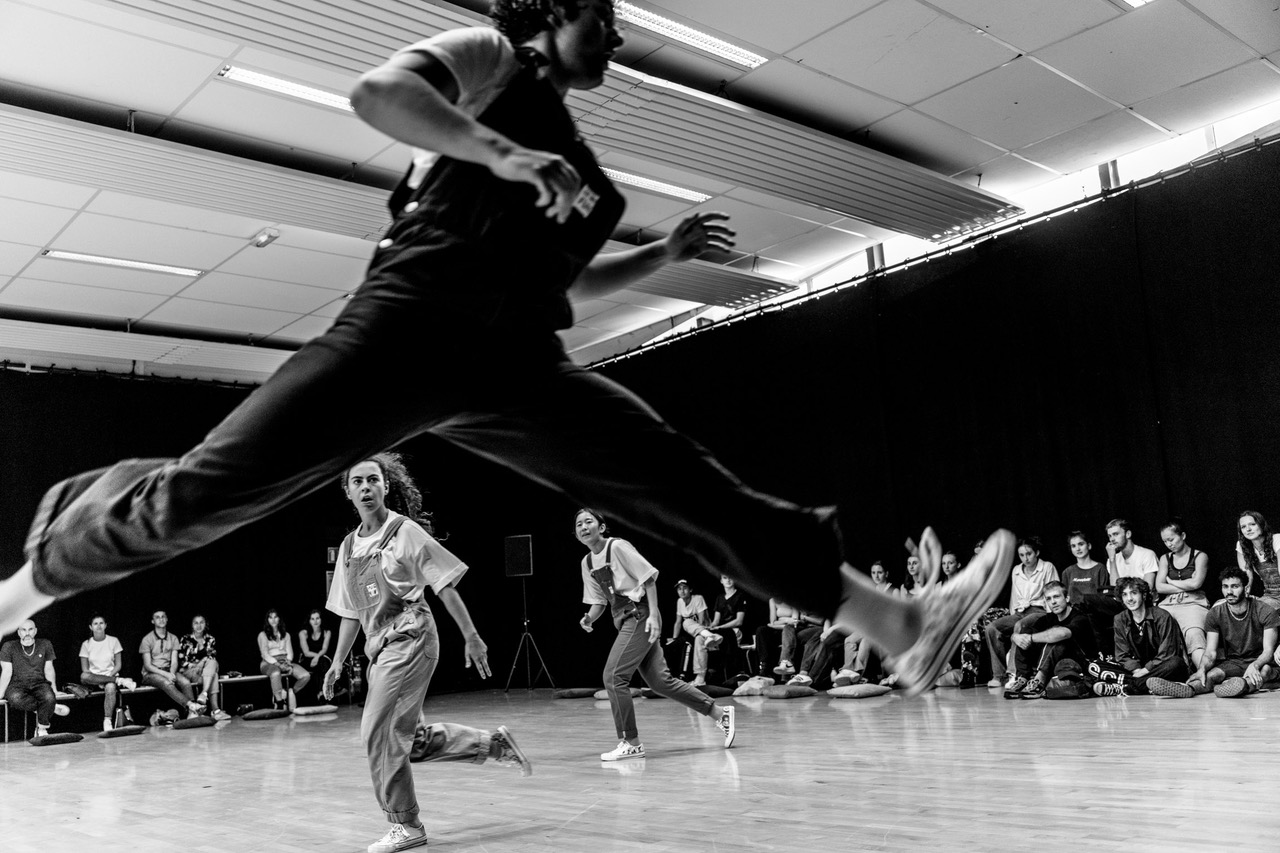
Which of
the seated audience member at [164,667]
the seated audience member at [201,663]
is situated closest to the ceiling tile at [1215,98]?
the seated audience member at [201,663]

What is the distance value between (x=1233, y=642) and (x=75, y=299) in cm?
1125

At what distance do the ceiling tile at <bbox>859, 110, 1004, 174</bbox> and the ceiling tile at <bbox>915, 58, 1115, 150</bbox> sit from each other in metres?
0.11

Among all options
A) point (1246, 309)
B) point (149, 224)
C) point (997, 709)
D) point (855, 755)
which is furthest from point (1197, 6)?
point (149, 224)

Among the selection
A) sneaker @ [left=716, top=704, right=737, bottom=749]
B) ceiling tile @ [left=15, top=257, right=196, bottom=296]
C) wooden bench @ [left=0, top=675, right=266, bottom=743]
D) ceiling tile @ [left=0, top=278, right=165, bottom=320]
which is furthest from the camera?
wooden bench @ [left=0, top=675, right=266, bottom=743]

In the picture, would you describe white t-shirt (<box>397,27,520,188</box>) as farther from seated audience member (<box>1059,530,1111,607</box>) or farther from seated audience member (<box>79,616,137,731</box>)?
seated audience member (<box>79,616,137,731</box>)

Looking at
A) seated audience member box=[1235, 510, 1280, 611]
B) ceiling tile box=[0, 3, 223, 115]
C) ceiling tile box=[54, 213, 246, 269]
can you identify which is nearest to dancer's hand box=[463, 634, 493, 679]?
ceiling tile box=[0, 3, 223, 115]

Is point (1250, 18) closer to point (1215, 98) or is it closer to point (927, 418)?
point (1215, 98)

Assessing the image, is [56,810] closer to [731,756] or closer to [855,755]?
[731,756]

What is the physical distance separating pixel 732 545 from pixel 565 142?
0.70m

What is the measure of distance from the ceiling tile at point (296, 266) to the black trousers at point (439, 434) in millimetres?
8703

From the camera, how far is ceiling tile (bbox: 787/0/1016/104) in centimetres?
685

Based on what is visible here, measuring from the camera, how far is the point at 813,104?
26.2 ft

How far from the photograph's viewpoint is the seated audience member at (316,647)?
13.4m

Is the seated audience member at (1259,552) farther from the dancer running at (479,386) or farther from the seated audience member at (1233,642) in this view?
the dancer running at (479,386)
